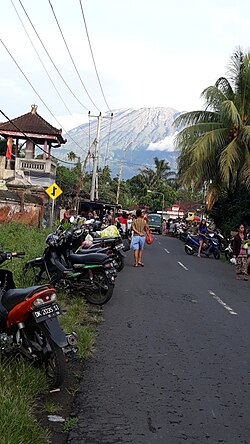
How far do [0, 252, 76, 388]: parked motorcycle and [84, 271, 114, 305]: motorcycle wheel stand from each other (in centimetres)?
416

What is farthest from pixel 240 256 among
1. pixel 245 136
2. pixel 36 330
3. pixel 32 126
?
pixel 32 126

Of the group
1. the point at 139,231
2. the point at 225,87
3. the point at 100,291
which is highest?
the point at 225,87

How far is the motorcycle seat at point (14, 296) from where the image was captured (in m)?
5.07

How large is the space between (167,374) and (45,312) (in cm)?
160

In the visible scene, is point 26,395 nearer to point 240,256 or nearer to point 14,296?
point 14,296

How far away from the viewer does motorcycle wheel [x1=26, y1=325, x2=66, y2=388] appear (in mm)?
4945

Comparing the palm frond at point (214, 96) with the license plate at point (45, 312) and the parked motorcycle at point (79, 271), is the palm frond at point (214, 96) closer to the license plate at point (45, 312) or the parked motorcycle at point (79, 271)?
the parked motorcycle at point (79, 271)

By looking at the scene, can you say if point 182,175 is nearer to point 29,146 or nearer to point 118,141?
point 29,146

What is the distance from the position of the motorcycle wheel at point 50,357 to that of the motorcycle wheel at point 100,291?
4262mm

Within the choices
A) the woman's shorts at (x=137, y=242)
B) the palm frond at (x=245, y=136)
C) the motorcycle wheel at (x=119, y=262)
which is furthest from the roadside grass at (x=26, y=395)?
the palm frond at (x=245, y=136)

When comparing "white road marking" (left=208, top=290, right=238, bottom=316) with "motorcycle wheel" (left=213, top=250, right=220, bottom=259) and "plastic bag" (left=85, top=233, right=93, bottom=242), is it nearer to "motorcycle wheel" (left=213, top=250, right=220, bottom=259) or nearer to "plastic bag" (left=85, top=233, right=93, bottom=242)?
"plastic bag" (left=85, top=233, right=93, bottom=242)

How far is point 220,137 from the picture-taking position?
24.7 m

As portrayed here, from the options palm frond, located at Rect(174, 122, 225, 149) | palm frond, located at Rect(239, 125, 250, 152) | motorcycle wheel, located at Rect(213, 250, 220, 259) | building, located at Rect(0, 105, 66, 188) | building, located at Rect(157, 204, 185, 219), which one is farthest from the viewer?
building, located at Rect(157, 204, 185, 219)

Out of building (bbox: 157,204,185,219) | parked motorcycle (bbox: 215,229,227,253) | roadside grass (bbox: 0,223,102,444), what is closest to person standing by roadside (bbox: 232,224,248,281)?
roadside grass (bbox: 0,223,102,444)
